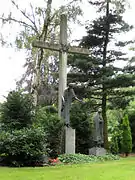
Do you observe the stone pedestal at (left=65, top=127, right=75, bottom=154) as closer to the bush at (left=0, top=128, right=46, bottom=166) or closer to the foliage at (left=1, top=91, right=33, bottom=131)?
the foliage at (left=1, top=91, right=33, bottom=131)

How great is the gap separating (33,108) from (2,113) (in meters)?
1.02

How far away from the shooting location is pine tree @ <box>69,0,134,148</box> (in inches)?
580

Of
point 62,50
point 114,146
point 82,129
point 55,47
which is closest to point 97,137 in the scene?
point 82,129

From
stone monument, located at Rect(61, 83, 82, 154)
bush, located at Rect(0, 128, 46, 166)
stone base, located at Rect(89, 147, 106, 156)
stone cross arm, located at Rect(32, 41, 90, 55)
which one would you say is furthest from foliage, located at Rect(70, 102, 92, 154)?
bush, located at Rect(0, 128, 46, 166)

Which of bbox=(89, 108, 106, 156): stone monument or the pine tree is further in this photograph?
the pine tree

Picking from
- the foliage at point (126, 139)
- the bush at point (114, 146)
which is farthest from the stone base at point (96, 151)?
the bush at point (114, 146)

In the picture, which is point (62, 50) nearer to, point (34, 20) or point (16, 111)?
point (34, 20)

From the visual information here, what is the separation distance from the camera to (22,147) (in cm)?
834

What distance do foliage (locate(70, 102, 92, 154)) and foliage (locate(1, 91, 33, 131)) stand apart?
328 cm

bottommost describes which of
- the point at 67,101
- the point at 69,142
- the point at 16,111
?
the point at 69,142

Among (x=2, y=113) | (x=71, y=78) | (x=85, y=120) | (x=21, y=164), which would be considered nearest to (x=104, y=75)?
(x=71, y=78)

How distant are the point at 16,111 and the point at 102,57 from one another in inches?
276

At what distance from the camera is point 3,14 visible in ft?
44.9

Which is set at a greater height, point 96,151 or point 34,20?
point 34,20
